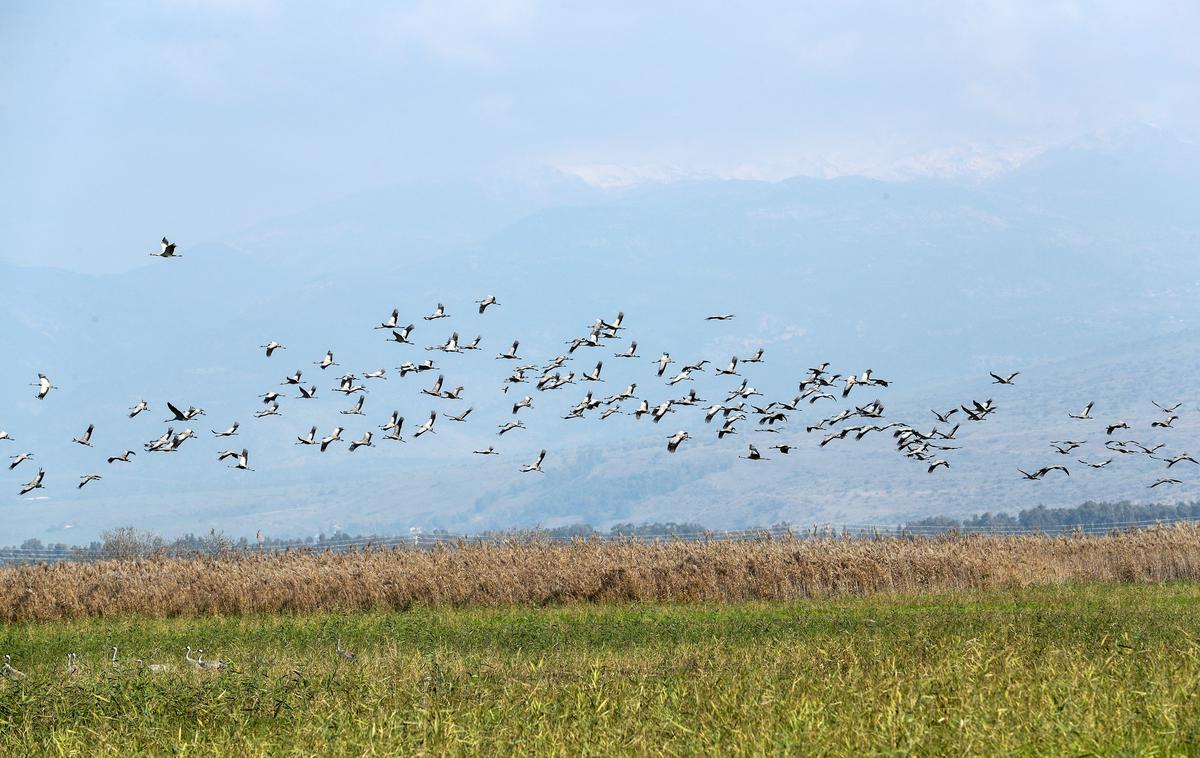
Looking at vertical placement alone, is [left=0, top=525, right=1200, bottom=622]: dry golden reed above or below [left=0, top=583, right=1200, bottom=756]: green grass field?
below

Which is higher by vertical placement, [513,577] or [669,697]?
[669,697]

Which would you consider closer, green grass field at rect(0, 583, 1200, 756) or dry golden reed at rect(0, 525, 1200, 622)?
green grass field at rect(0, 583, 1200, 756)

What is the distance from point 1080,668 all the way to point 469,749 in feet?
26.6

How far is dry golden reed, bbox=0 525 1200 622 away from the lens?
39.2 m

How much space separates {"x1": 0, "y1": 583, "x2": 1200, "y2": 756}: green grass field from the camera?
1619 cm

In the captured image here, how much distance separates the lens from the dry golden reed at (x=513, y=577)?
3925 cm

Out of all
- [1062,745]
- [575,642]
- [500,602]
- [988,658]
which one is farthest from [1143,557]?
[1062,745]

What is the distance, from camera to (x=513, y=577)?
39.6 metres

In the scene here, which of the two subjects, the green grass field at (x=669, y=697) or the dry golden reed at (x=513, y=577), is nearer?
the green grass field at (x=669, y=697)

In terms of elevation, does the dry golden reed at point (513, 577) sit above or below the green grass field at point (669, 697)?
below

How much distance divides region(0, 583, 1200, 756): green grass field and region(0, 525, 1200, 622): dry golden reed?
35.2 feet

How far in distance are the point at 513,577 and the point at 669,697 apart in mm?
21140

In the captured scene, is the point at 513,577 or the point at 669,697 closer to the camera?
the point at 669,697

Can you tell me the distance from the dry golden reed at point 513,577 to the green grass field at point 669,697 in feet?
35.2
